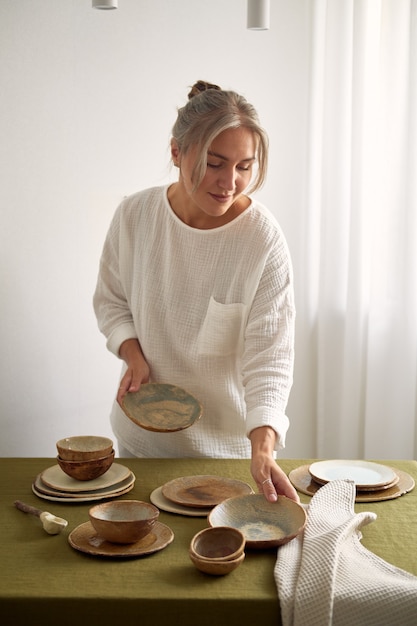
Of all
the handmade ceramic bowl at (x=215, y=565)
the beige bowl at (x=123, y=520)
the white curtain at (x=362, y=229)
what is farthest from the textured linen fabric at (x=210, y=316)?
the white curtain at (x=362, y=229)

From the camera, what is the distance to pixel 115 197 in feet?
10.6

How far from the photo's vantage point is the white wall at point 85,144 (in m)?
2.85

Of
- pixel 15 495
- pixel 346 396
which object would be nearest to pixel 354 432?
pixel 346 396

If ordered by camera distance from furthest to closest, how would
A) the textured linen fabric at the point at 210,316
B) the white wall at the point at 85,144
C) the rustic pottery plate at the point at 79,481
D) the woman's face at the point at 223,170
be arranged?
1. the white wall at the point at 85,144
2. the textured linen fabric at the point at 210,316
3. the woman's face at the point at 223,170
4. the rustic pottery plate at the point at 79,481

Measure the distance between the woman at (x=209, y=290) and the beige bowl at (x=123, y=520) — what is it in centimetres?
36

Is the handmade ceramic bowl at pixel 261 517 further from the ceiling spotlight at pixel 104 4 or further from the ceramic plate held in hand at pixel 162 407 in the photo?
the ceiling spotlight at pixel 104 4

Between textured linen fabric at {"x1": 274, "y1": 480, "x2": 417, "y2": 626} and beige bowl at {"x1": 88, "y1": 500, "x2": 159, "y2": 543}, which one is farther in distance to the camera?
beige bowl at {"x1": 88, "y1": 500, "x2": 159, "y2": 543}

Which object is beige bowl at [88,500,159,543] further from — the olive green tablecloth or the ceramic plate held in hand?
the ceramic plate held in hand

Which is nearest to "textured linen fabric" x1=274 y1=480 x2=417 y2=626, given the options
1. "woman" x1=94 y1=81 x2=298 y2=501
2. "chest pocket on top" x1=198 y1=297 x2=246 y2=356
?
"woman" x1=94 y1=81 x2=298 y2=501

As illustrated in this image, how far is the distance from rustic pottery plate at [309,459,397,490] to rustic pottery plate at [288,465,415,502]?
15mm

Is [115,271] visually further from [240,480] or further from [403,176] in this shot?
[403,176]

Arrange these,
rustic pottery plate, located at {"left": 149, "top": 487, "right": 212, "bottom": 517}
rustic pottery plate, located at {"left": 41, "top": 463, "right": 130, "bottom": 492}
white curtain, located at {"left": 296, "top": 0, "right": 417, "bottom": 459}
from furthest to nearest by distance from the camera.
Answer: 1. white curtain, located at {"left": 296, "top": 0, "right": 417, "bottom": 459}
2. rustic pottery plate, located at {"left": 41, "top": 463, "right": 130, "bottom": 492}
3. rustic pottery plate, located at {"left": 149, "top": 487, "right": 212, "bottom": 517}

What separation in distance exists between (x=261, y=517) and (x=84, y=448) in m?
0.50

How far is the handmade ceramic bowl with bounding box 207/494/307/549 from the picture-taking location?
1555 millimetres
